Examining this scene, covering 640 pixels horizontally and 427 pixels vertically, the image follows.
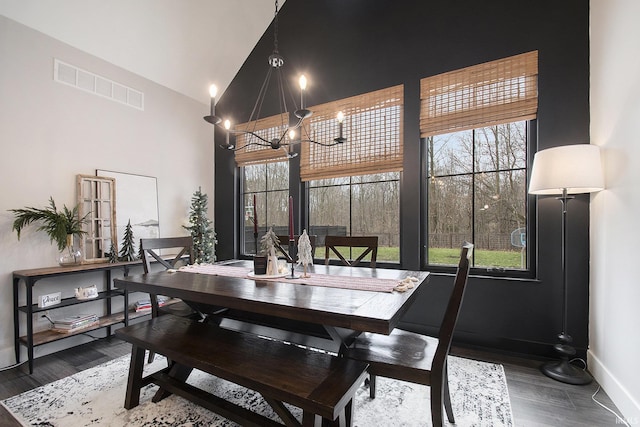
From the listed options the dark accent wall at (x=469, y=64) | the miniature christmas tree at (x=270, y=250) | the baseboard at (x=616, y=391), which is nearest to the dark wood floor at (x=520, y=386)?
the baseboard at (x=616, y=391)

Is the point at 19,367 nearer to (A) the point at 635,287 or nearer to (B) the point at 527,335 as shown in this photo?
(B) the point at 527,335

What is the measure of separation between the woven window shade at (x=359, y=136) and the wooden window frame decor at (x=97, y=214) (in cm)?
222

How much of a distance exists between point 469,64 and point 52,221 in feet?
13.9

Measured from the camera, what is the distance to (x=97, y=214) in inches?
123

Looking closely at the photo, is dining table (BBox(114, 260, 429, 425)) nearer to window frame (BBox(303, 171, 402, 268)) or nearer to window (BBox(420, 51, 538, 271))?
window frame (BBox(303, 171, 402, 268))

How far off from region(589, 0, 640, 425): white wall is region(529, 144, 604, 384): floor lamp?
0.35 feet

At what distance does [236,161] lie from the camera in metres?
4.47

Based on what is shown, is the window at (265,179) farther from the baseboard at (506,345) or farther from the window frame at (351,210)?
the baseboard at (506,345)

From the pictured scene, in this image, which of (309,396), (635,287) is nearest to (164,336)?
(309,396)

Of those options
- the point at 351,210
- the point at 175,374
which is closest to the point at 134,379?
the point at 175,374

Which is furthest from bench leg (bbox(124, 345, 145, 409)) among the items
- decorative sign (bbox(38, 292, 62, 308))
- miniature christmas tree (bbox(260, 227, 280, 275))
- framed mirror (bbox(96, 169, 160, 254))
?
framed mirror (bbox(96, 169, 160, 254))

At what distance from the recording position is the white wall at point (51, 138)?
2.54 m

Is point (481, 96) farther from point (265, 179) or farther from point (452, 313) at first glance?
point (265, 179)

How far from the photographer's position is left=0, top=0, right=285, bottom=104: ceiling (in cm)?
277
